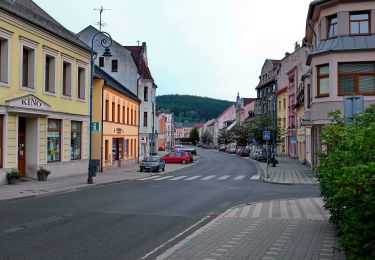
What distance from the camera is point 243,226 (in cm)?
1141

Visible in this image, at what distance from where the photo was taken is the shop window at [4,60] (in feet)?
70.6

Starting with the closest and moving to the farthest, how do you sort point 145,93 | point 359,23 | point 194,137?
point 359,23 → point 145,93 → point 194,137

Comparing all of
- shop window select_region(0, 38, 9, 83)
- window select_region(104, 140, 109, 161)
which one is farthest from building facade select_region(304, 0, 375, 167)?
window select_region(104, 140, 109, 161)

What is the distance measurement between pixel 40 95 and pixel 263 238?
59.5 ft

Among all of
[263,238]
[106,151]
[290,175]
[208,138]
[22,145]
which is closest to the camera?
[263,238]

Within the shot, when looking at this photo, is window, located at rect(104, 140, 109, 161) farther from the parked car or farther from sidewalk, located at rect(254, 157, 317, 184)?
sidewalk, located at rect(254, 157, 317, 184)

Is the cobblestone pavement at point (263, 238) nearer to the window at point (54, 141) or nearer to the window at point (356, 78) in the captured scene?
the window at point (356, 78)

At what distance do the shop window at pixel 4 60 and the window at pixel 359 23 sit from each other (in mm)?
17917

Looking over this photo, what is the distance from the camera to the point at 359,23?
85.3 feet

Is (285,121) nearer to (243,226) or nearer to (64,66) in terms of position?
(64,66)

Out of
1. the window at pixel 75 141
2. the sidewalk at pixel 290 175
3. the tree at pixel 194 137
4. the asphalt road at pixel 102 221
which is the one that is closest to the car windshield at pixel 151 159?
the sidewalk at pixel 290 175

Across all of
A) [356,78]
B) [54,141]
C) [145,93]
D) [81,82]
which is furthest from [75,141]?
[145,93]

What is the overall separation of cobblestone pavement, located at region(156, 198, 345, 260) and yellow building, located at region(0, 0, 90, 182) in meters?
12.8

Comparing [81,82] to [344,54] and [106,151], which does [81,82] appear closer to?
[106,151]
